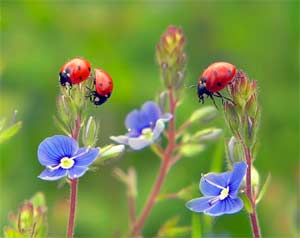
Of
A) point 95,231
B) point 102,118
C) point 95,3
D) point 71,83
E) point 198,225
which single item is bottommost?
point 198,225

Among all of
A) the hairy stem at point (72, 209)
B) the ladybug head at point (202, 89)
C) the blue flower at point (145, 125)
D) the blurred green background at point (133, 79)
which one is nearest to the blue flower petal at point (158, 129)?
the blue flower at point (145, 125)

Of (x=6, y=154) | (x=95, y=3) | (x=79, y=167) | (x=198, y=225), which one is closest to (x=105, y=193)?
(x=6, y=154)

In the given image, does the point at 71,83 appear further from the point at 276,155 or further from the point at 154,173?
the point at 276,155

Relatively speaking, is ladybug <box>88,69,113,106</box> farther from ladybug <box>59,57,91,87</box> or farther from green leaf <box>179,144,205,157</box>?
green leaf <box>179,144,205,157</box>

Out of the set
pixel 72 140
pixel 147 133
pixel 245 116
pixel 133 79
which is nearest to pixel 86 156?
pixel 72 140

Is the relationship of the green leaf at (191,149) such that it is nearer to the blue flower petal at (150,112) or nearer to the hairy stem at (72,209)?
the blue flower petal at (150,112)

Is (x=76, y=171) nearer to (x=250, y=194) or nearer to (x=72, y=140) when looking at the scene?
(x=72, y=140)
